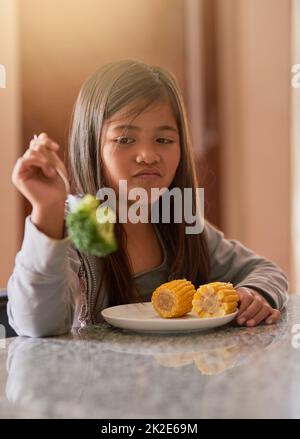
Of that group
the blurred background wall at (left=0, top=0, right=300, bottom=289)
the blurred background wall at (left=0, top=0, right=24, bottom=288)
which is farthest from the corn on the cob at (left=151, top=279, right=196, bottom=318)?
the blurred background wall at (left=0, top=0, right=300, bottom=289)

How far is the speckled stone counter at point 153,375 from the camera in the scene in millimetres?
464

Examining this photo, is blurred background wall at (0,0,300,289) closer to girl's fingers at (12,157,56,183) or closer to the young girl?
the young girl

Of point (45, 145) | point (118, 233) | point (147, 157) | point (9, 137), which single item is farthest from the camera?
point (9, 137)

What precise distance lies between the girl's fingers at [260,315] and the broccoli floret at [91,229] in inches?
13.5

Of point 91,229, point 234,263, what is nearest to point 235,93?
point 234,263

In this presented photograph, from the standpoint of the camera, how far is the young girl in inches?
29.4

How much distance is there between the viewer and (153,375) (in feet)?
1.88

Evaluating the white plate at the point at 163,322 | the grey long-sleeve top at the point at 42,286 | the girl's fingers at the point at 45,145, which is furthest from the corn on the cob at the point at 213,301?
the girl's fingers at the point at 45,145

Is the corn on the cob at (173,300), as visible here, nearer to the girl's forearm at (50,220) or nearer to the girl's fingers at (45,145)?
the girl's forearm at (50,220)

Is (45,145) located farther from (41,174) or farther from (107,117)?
(107,117)

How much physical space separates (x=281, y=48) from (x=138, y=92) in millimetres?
1875

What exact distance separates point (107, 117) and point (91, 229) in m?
0.41

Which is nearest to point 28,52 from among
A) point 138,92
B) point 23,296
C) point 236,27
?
point 236,27

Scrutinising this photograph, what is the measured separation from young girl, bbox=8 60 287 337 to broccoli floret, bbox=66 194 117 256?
0.12m
